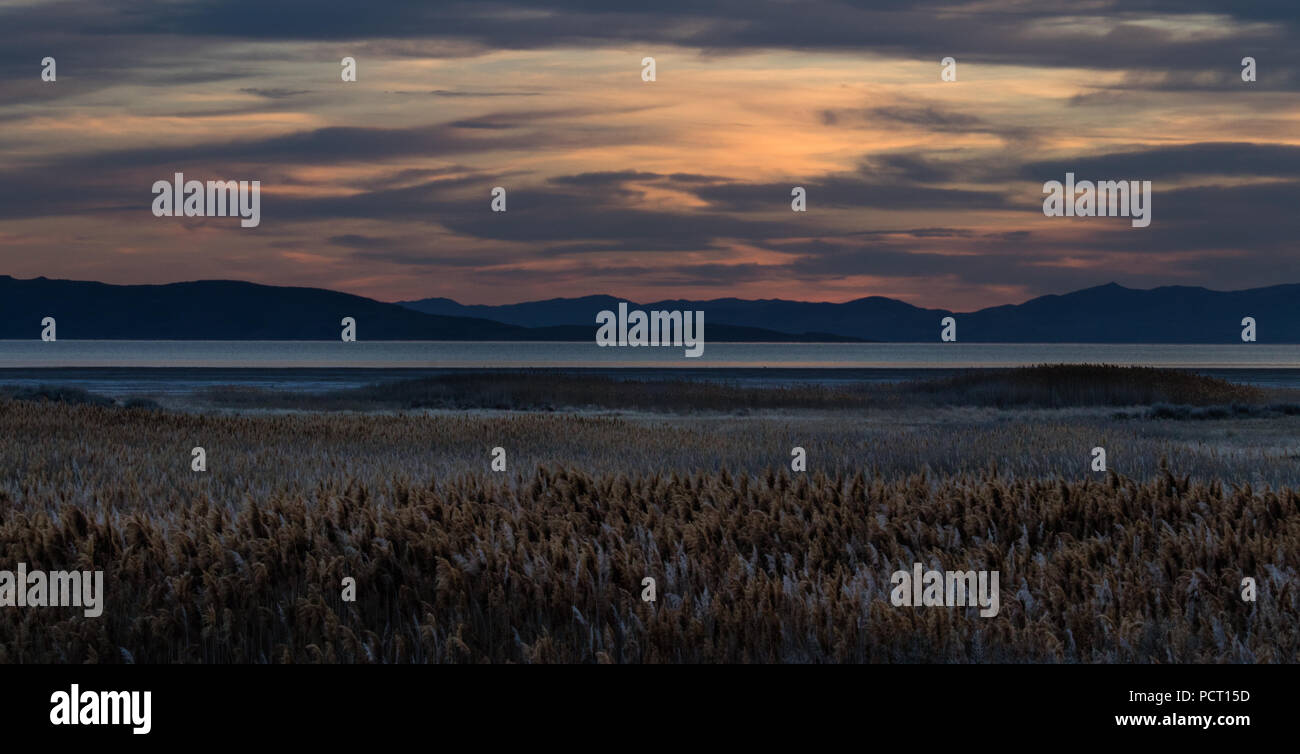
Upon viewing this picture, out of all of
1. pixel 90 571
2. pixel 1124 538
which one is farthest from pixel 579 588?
pixel 1124 538

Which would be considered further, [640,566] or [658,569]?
[658,569]

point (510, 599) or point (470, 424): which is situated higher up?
point (470, 424)

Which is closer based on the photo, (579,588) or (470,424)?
(579,588)

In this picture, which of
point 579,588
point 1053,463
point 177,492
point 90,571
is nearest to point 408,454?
point 177,492

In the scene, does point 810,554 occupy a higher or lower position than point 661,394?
lower

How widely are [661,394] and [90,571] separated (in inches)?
1490

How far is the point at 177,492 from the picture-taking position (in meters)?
15.2

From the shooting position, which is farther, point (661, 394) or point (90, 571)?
point (661, 394)

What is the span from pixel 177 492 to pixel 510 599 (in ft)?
28.2

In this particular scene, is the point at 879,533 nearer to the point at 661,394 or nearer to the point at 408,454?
the point at 408,454
